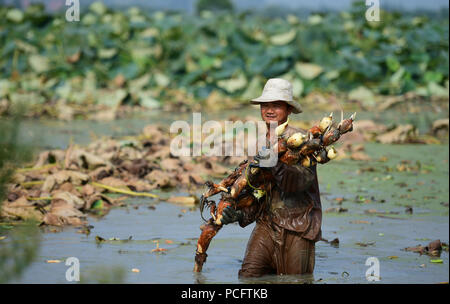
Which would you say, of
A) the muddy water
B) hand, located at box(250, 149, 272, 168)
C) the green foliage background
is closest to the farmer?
the muddy water

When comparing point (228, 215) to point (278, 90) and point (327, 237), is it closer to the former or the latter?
point (278, 90)

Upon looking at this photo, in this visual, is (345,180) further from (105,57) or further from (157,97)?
(105,57)

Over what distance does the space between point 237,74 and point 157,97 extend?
1524 millimetres

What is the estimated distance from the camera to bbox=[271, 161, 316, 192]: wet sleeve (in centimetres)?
487

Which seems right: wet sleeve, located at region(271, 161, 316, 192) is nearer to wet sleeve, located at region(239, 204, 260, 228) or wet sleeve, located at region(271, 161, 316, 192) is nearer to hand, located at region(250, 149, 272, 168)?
hand, located at region(250, 149, 272, 168)

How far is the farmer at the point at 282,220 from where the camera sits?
511cm

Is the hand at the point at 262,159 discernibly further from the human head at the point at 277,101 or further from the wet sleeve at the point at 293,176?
the human head at the point at 277,101

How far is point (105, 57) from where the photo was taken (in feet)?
56.3

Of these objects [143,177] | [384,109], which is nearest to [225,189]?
[143,177]

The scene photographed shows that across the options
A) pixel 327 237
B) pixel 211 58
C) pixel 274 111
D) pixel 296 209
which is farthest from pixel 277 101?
pixel 211 58

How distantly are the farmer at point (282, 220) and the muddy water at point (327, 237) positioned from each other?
103 mm

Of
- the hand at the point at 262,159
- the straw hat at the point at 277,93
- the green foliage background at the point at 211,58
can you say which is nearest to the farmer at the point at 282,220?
the straw hat at the point at 277,93

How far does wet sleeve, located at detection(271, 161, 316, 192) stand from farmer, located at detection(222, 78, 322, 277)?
1.5 inches

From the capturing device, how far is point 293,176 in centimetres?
490
